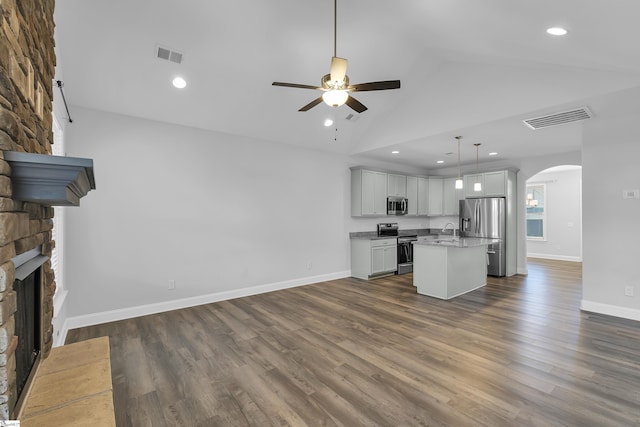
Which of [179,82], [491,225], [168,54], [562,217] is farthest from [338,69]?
[562,217]

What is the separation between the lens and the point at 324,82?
267 centimetres

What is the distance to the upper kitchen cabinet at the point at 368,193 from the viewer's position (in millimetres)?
6559

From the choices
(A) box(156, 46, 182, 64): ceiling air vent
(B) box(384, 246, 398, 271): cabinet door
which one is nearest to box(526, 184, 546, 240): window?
(B) box(384, 246, 398, 271): cabinet door

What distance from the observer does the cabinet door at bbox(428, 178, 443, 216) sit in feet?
26.4

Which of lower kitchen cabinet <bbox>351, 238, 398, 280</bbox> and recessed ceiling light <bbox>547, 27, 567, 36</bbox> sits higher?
recessed ceiling light <bbox>547, 27, 567, 36</bbox>

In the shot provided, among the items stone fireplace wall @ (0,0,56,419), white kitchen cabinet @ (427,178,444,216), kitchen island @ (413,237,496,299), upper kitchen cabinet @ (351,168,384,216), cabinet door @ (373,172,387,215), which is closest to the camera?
stone fireplace wall @ (0,0,56,419)

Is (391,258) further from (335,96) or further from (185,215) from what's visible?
(335,96)

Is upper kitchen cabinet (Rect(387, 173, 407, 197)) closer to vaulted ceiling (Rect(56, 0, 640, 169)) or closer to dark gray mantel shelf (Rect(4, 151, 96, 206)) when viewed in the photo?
vaulted ceiling (Rect(56, 0, 640, 169))

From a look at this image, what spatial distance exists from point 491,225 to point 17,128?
24.9 feet

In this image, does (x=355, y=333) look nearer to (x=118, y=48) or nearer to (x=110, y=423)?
(x=110, y=423)

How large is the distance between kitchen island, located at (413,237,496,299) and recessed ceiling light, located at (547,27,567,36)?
296 centimetres

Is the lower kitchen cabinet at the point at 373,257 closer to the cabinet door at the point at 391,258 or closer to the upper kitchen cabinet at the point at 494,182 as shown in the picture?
the cabinet door at the point at 391,258

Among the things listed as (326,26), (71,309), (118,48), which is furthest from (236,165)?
(71,309)

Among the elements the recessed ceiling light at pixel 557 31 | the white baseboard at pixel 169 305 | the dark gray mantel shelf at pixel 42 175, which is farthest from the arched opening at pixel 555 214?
the dark gray mantel shelf at pixel 42 175
